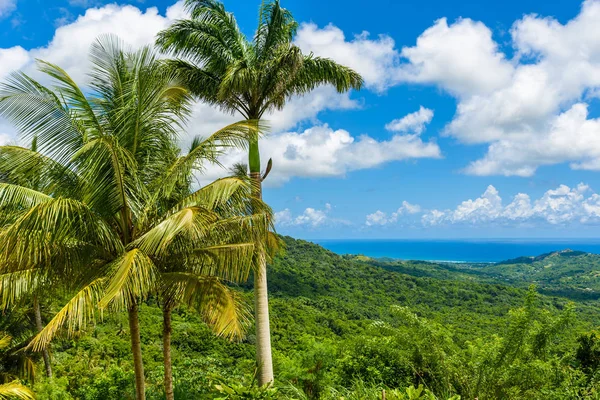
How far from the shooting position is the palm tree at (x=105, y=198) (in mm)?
4863

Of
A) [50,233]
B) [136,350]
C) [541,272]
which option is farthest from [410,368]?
[541,272]

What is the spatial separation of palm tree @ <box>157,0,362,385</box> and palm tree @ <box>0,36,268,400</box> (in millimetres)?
1539

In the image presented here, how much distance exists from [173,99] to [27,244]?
10.4 feet

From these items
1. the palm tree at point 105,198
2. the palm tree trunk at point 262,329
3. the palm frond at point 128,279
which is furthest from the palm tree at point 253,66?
the palm frond at point 128,279

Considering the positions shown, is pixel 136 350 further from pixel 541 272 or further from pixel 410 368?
pixel 541 272

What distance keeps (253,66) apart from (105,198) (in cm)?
387

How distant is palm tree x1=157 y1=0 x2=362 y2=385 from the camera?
7.61m

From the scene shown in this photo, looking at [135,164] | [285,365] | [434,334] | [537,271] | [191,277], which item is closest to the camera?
[191,277]

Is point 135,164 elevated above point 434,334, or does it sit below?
above

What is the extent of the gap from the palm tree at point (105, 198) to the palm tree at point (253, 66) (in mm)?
1539

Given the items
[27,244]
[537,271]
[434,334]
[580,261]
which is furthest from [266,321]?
[580,261]

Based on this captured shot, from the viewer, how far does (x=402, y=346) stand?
31.4 feet

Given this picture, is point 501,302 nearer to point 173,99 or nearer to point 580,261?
point 173,99

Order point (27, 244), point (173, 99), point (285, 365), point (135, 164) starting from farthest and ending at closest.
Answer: point (285, 365) → point (173, 99) → point (135, 164) → point (27, 244)
